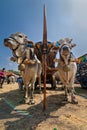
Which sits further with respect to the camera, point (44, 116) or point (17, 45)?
point (17, 45)

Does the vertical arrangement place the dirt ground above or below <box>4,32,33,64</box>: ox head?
below

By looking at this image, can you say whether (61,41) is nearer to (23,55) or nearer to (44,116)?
(23,55)

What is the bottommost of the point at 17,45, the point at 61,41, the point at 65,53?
the point at 65,53

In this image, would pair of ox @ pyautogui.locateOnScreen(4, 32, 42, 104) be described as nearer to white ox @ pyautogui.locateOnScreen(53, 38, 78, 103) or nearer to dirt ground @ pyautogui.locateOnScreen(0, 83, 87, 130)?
dirt ground @ pyautogui.locateOnScreen(0, 83, 87, 130)

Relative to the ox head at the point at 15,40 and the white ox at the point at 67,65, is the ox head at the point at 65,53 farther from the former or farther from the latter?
the ox head at the point at 15,40

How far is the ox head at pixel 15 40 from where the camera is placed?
780cm

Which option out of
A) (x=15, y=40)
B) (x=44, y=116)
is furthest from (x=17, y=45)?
(x=44, y=116)

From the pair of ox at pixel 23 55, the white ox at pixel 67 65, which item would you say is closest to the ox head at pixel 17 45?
the pair of ox at pixel 23 55

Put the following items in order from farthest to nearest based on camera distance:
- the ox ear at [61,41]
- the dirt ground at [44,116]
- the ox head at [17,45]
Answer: the ox ear at [61,41], the ox head at [17,45], the dirt ground at [44,116]

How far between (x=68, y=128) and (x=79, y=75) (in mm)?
9432

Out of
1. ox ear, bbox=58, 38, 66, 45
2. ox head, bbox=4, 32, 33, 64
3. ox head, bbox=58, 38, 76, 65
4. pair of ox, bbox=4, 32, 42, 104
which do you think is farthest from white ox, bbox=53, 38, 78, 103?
ox head, bbox=4, 32, 33, 64

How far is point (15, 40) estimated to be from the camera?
26.5 ft

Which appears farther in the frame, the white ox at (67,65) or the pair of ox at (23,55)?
the pair of ox at (23,55)

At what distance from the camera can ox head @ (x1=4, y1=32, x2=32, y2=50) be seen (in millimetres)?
7805
